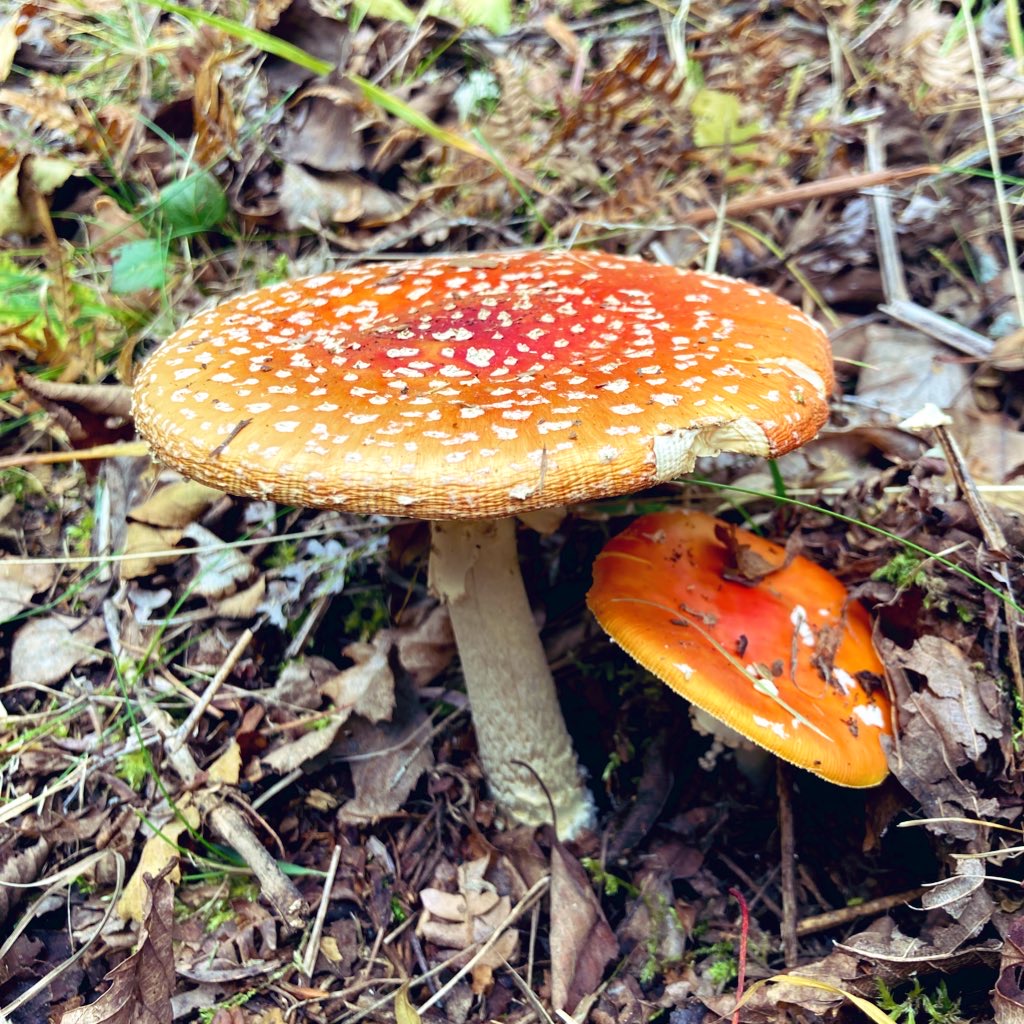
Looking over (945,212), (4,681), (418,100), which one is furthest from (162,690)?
(945,212)

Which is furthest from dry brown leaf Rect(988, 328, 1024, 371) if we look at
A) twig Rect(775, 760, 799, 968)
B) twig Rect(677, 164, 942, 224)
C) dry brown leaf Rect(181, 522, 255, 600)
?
dry brown leaf Rect(181, 522, 255, 600)

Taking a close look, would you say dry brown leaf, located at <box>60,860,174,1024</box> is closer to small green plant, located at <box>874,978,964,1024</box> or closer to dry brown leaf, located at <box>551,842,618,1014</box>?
dry brown leaf, located at <box>551,842,618,1014</box>

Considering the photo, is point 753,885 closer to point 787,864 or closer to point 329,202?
point 787,864

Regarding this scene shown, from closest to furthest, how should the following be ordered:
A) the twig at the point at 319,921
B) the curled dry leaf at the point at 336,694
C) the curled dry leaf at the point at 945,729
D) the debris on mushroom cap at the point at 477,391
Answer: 1. the debris on mushroom cap at the point at 477,391
2. the curled dry leaf at the point at 945,729
3. the twig at the point at 319,921
4. the curled dry leaf at the point at 336,694

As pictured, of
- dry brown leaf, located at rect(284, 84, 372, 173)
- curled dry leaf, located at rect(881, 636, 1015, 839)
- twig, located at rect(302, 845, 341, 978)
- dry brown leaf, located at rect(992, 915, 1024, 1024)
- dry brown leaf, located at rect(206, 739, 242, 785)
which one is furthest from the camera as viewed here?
dry brown leaf, located at rect(284, 84, 372, 173)

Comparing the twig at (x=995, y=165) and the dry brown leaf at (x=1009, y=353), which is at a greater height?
the twig at (x=995, y=165)

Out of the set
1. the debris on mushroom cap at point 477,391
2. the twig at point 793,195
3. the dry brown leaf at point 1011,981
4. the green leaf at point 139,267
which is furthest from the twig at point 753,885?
the green leaf at point 139,267

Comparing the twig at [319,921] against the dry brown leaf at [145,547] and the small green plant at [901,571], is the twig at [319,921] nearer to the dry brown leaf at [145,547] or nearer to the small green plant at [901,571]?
the dry brown leaf at [145,547]

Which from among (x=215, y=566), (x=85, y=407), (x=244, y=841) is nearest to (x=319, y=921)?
(x=244, y=841)
